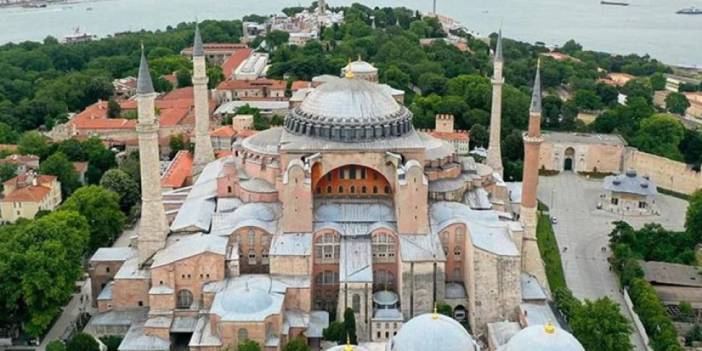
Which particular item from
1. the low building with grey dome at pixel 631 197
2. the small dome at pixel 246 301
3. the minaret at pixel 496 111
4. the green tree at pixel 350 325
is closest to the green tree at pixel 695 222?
the low building with grey dome at pixel 631 197

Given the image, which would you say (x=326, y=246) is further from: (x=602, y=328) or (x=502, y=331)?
(x=602, y=328)

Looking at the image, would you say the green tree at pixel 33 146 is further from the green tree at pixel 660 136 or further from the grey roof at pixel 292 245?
the green tree at pixel 660 136

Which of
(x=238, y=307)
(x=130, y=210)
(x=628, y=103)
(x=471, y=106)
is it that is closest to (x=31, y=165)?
(x=130, y=210)

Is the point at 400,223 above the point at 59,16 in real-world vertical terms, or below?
below

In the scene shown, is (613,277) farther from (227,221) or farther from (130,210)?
(130,210)

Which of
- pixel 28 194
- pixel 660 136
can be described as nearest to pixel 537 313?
pixel 28 194

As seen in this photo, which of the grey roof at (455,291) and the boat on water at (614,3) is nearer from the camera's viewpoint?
the grey roof at (455,291)
